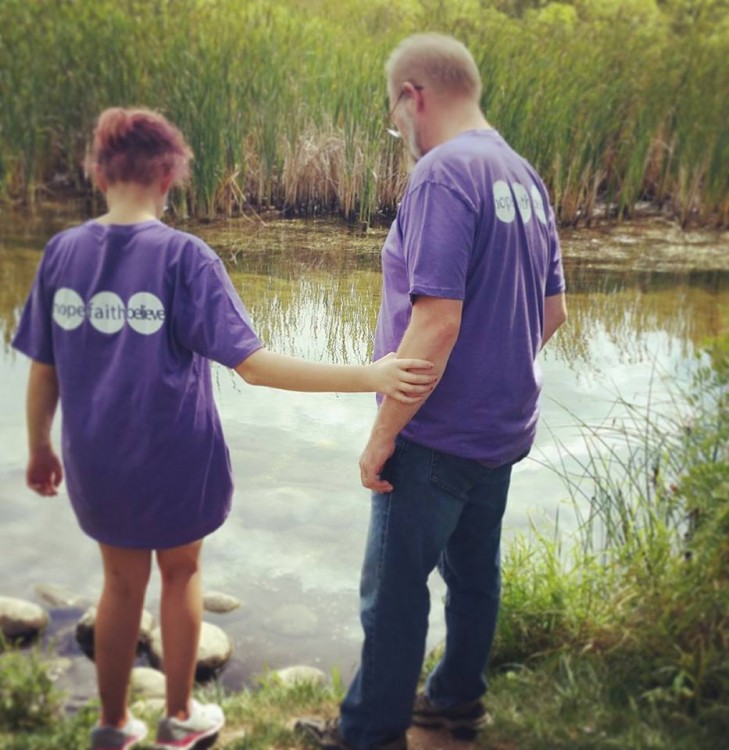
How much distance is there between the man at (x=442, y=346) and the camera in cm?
150

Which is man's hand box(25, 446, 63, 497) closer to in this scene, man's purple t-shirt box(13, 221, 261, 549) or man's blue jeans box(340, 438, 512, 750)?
man's purple t-shirt box(13, 221, 261, 549)

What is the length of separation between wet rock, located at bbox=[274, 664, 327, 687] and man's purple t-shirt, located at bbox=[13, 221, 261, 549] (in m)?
0.80

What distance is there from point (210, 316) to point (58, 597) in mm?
1400

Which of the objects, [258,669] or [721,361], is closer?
[721,361]

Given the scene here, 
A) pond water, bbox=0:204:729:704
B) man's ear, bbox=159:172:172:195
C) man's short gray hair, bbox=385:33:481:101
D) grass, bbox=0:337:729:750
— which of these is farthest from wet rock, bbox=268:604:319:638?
man's short gray hair, bbox=385:33:481:101

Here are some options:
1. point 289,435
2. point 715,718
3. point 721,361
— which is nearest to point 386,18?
point 289,435

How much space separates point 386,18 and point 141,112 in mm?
2861

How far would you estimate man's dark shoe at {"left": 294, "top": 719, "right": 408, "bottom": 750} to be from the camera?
5.71 feet

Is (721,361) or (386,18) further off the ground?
(386,18)

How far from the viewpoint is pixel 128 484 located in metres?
1.56

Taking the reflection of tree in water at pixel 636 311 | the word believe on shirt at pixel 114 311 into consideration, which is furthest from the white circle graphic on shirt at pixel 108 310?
the reflection of tree in water at pixel 636 311

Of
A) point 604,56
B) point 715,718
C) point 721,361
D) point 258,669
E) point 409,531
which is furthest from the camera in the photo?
point 604,56

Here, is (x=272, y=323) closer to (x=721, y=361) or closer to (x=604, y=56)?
(x=721, y=361)

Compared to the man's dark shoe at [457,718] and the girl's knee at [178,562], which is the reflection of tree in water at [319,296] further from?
the man's dark shoe at [457,718]
